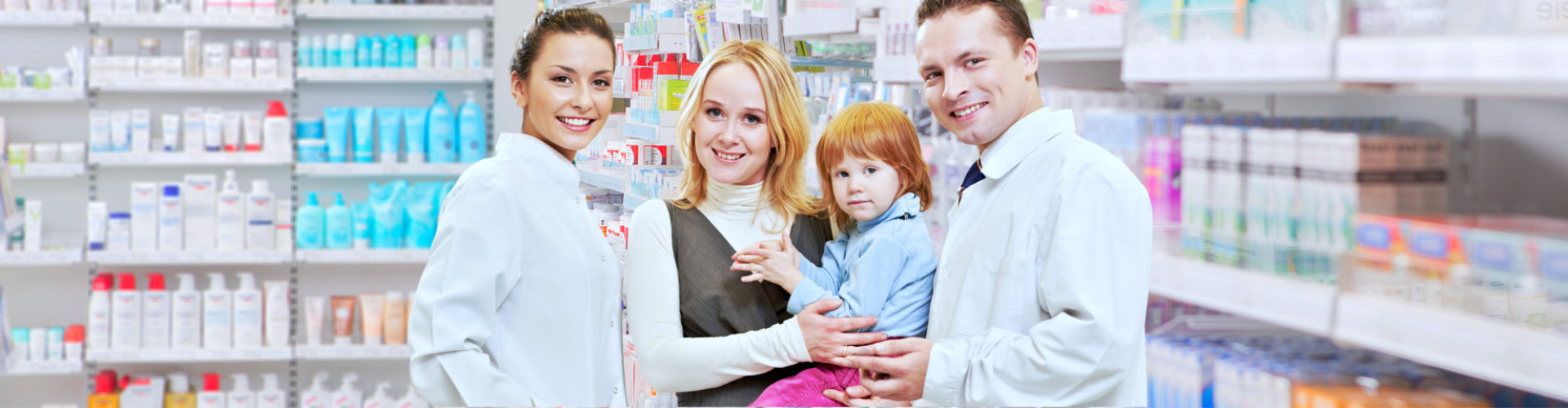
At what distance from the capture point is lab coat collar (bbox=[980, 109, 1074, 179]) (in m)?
1.39

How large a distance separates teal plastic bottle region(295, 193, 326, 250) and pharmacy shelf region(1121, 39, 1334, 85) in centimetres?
409

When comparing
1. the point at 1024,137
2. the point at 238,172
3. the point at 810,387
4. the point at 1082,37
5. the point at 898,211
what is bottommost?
the point at 810,387

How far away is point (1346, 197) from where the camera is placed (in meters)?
1.22

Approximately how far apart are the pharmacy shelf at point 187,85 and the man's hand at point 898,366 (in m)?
3.96

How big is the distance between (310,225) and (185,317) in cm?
64

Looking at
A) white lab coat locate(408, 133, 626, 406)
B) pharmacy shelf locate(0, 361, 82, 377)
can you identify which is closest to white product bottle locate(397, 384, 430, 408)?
pharmacy shelf locate(0, 361, 82, 377)

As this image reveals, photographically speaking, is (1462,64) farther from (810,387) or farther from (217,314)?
(217,314)

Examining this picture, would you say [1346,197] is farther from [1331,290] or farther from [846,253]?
[846,253]

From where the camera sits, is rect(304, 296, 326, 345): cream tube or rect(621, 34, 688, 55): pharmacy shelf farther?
rect(304, 296, 326, 345): cream tube

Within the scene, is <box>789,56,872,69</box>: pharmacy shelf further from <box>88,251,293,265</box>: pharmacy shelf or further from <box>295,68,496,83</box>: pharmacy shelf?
<box>88,251,293,265</box>: pharmacy shelf

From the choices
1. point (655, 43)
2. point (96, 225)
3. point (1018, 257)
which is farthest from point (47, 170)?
point (1018, 257)

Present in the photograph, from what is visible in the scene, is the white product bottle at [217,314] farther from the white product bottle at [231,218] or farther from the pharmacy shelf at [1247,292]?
the pharmacy shelf at [1247,292]

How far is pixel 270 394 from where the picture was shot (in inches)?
188

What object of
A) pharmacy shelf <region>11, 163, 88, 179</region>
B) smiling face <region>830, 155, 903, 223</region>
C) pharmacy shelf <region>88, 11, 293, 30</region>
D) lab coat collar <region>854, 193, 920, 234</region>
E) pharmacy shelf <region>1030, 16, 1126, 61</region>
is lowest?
pharmacy shelf <region>11, 163, 88, 179</region>
